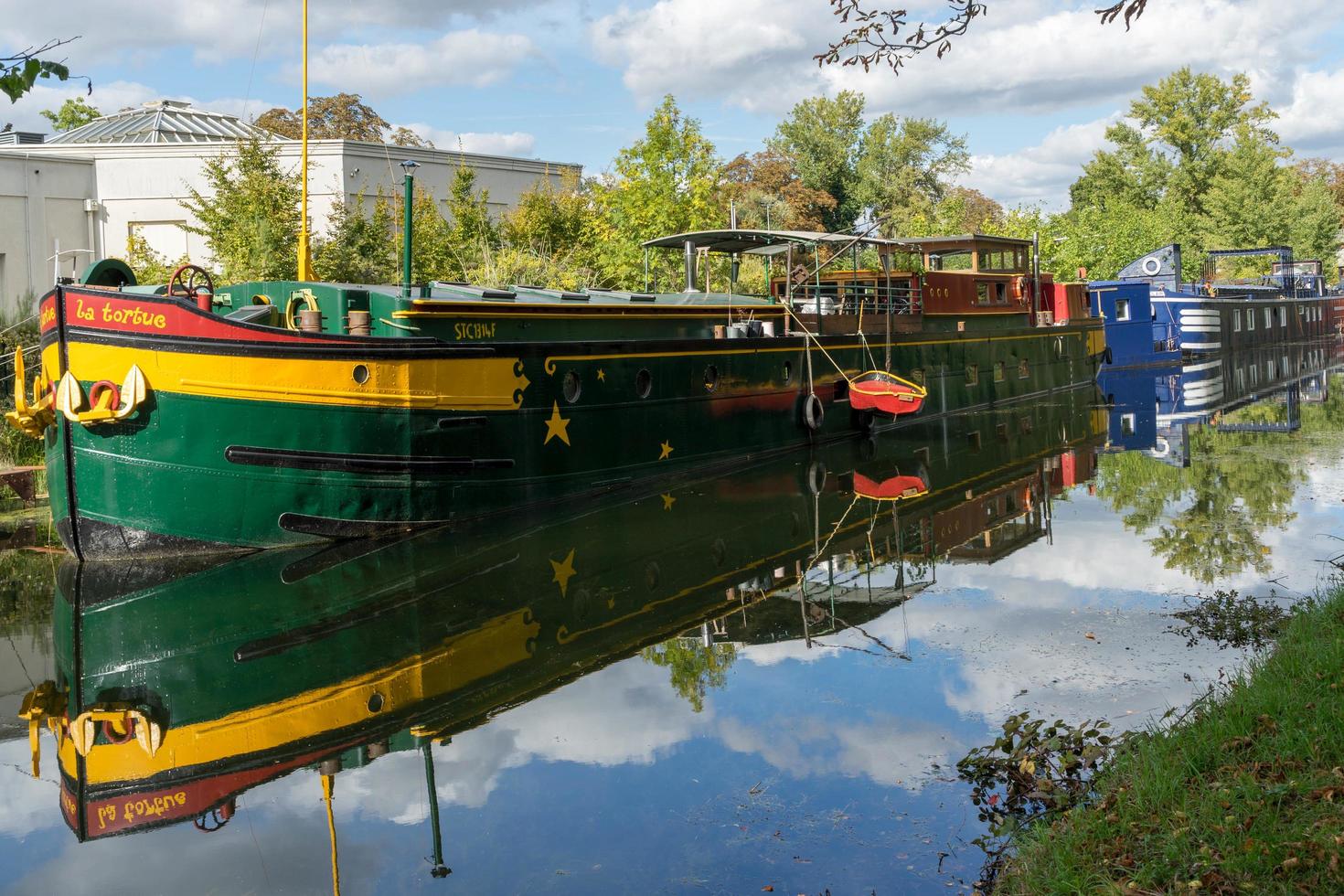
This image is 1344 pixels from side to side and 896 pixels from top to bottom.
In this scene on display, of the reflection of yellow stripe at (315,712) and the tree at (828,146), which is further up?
the tree at (828,146)

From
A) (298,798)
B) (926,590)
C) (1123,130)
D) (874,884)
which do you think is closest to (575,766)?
(298,798)

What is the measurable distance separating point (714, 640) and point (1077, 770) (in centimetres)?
350

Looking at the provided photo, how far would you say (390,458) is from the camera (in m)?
12.7

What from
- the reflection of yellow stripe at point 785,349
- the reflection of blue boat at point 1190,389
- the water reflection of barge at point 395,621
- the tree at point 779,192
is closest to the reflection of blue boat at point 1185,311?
the reflection of blue boat at point 1190,389

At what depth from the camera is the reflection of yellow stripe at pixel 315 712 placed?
6.93 m

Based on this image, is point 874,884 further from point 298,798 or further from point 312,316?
point 312,316

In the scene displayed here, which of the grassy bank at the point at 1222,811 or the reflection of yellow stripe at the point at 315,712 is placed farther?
the reflection of yellow stripe at the point at 315,712

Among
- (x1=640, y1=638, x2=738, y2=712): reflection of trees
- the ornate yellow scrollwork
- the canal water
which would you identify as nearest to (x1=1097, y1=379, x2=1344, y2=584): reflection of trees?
the canal water

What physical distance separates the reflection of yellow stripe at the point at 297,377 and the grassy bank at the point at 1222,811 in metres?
8.73

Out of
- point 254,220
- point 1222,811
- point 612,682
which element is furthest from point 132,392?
point 254,220

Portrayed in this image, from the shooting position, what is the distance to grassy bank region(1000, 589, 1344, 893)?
4293 mm

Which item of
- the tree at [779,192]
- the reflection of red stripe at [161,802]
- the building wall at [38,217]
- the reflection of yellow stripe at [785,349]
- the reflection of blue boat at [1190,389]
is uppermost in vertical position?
the tree at [779,192]

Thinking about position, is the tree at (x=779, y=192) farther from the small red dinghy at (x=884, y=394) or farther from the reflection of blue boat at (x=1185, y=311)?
the small red dinghy at (x=884, y=394)

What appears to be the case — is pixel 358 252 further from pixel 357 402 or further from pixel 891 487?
pixel 891 487
